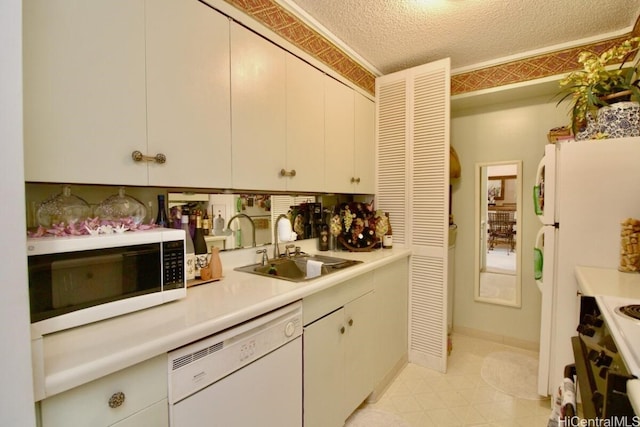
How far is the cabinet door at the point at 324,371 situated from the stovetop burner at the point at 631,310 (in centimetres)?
113

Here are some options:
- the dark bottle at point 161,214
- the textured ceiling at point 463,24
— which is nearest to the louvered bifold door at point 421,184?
the textured ceiling at point 463,24

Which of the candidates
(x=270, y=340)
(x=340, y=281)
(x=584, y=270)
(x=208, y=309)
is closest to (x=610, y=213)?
(x=584, y=270)

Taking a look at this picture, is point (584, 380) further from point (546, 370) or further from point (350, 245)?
point (350, 245)

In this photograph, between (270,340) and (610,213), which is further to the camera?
(610,213)

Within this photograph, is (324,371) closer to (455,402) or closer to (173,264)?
(173,264)

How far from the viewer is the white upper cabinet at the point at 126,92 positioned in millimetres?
Result: 845

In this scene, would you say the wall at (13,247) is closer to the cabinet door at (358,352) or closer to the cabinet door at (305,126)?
the cabinet door at (305,126)

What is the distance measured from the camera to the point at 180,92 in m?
1.17

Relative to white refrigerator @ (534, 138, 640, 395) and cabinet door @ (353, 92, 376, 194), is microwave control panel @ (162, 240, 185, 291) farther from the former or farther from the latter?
white refrigerator @ (534, 138, 640, 395)

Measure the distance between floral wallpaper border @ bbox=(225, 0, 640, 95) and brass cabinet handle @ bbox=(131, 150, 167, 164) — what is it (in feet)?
2.73

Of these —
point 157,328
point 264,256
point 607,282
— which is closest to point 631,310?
point 607,282

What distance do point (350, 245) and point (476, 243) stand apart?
1.41 meters

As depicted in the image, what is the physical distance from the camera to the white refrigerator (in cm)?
155

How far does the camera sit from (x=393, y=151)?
251 centimetres
